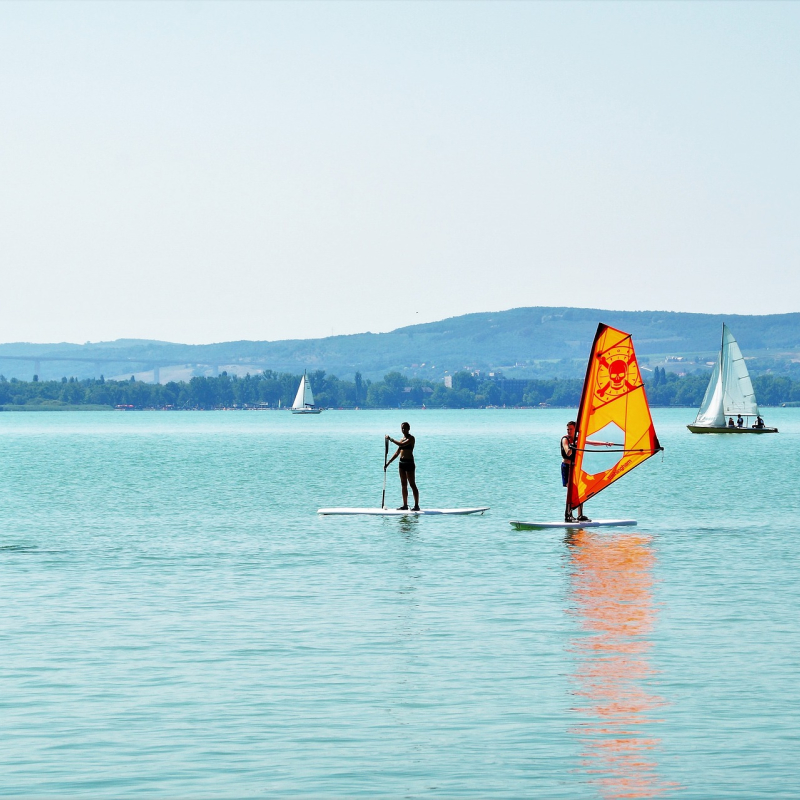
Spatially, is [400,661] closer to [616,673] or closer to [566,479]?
[616,673]

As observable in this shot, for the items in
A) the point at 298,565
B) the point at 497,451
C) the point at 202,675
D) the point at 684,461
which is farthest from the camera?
the point at 497,451

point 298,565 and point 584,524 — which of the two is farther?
point 584,524

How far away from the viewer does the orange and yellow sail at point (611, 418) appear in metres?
36.7

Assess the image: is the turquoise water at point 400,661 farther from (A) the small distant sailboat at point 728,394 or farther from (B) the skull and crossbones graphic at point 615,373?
(A) the small distant sailboat at point 728,394

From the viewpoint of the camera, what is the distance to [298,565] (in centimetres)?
3127

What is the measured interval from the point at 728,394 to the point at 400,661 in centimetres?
10829

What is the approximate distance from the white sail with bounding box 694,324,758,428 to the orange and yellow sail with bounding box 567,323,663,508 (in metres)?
83.2

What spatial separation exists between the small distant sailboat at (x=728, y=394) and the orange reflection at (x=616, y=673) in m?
91.5

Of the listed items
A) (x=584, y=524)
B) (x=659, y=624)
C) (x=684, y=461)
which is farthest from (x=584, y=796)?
(x=684, y=461)

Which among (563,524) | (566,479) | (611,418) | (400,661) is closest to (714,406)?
(563,524)

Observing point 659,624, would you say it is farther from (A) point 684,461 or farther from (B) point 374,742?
(A) point 684,461

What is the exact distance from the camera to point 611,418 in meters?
37.2

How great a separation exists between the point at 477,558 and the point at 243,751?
1823cm

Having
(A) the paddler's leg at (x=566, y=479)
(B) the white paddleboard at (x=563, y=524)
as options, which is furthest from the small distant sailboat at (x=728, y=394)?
(A) the paddler's leg at (x=566, y=479)
